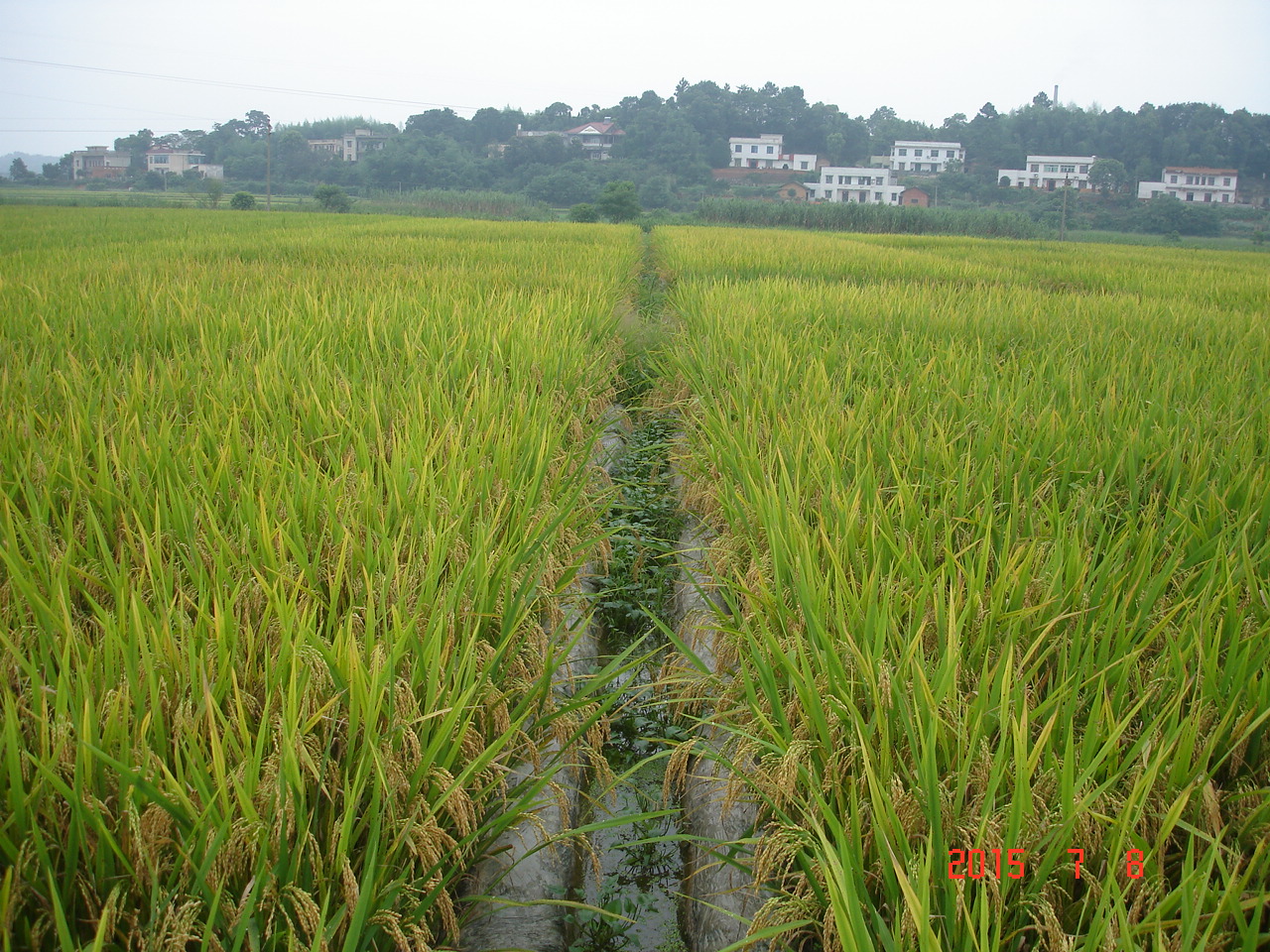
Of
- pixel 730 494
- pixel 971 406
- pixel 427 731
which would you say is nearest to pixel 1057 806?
pixel 427 731

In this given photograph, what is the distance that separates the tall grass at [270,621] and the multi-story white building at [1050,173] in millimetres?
65229

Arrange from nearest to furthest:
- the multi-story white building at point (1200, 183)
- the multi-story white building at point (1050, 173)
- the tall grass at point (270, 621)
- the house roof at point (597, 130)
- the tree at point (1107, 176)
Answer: the tall grass at point (270, 621), the tree at point (1107, 176), the multi-story white building at point (1200, 183), the multi-story white building at point (1050, 173), the house roof at point (597, 130)

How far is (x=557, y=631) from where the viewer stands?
1794 mm

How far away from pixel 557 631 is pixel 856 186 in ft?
203

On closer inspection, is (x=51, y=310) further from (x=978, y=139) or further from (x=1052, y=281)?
(x=978, y=139)

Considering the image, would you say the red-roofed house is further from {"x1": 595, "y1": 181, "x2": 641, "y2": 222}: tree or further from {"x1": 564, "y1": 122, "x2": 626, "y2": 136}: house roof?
{"x1": 595, "y1": 181, "x2": 641, "y2": 222}: tree

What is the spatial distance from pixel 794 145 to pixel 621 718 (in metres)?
78.9

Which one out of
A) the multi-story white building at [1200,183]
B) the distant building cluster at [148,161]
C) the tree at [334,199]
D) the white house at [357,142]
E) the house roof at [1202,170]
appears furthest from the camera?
the white house at [357,142]

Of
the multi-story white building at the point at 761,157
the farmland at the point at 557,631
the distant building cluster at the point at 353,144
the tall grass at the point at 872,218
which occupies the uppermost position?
the distant building cluster at the point at 353,144

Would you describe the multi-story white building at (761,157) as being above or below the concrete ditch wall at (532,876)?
above
